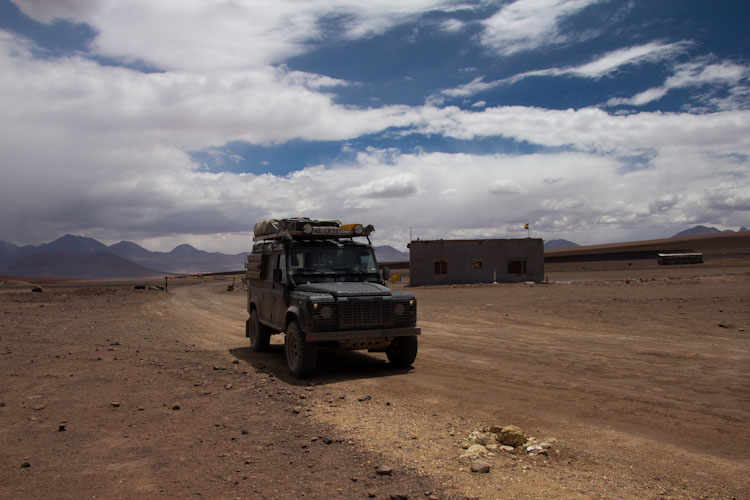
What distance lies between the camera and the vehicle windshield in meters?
10.2

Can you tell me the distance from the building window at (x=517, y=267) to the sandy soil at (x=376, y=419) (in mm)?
29199

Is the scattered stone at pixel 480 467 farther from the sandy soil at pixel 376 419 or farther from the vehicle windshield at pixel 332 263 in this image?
the vehicle windshield at pixel 332 263

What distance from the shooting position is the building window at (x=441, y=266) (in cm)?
4256

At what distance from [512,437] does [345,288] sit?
4599mm

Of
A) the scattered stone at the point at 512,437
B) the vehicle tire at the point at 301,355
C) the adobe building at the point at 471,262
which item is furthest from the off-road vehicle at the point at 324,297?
the adobe building at the point at 471,262

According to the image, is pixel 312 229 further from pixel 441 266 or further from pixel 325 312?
pixel 441 266

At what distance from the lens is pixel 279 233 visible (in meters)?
10.9

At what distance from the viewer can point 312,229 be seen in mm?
10398

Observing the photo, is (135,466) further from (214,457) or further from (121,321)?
(121,321)

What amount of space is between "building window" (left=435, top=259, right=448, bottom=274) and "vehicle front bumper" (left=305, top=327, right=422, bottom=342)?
110 feet

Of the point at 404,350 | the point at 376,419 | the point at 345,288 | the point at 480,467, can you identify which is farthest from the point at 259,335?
the point at 480,467

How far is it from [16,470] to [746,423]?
790cm

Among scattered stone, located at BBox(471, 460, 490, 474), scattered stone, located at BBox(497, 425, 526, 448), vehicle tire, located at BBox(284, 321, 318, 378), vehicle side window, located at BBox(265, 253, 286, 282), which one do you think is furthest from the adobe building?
scattered stone, located at BBox(471, 460, 490, 474)

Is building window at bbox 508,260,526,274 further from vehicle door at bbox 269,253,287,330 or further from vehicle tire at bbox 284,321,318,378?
vehicle tire at bbox 284,321,318,378
